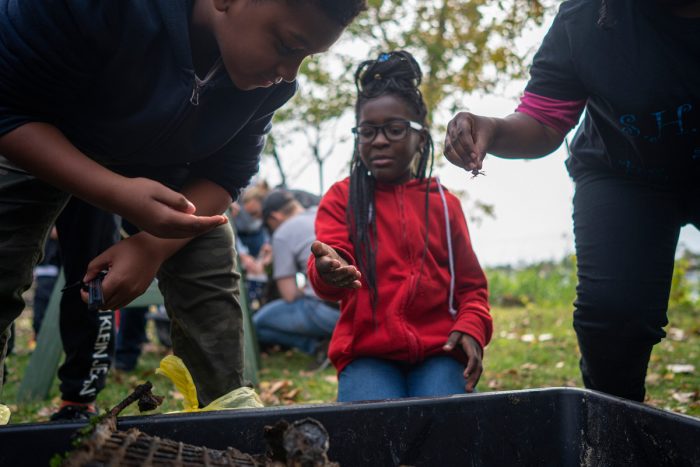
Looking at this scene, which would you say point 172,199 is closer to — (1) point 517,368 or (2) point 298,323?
(1) point 517,368

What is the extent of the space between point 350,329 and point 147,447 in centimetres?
131

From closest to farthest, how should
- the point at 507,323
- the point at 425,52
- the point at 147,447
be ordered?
the point at 147,447 → the point at 507,323 → the point at 425,52

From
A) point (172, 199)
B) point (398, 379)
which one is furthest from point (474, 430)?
point (398, 379)

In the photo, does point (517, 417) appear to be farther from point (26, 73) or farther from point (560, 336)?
point (560, 336)

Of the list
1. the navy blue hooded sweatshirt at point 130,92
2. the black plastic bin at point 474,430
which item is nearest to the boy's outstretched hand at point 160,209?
the navy blue hooded sweatshirt at point 130,92

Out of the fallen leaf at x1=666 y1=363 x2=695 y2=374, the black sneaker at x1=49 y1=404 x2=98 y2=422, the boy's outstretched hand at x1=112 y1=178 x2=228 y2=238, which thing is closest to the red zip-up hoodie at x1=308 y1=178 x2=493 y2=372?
the boy's outstretched hand at x1=112 y1=178 x2=228 y2=238

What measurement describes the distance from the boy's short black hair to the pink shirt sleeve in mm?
634

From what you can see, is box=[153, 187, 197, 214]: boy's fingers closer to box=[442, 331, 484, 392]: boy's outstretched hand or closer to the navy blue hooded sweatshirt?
the navy blue hooded sweatshirt

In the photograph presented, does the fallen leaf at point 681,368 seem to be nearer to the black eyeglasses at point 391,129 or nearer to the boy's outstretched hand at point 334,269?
the black eyeglasses at point 391,129

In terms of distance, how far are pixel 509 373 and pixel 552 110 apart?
2.31m

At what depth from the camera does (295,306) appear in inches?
186

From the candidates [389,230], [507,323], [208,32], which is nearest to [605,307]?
[389,230]

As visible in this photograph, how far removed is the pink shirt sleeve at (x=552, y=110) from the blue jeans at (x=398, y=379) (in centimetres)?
78

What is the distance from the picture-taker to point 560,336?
5004 millimetres
